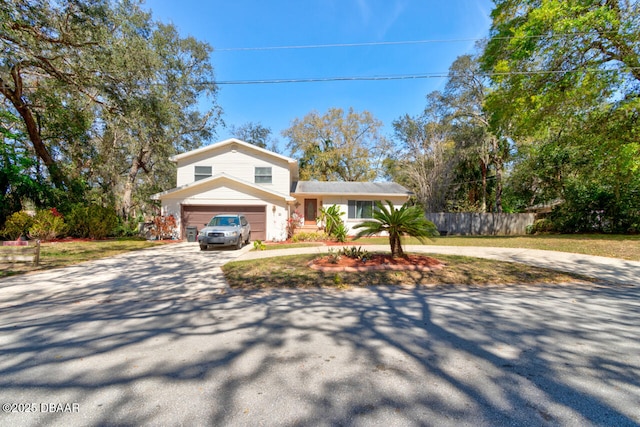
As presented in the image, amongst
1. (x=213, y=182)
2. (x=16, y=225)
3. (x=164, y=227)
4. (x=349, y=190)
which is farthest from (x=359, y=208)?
(x=16, y=225)

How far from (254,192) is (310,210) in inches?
240

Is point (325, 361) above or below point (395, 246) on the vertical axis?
below

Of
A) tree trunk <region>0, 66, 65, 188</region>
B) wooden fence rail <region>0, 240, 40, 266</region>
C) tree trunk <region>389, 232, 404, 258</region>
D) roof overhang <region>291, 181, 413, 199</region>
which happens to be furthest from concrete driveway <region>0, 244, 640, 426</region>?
roof overhang <region>291, 181, 413, 199</region>

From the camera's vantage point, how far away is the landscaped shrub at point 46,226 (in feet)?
43.0

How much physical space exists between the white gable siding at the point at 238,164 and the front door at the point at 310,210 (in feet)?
10.4

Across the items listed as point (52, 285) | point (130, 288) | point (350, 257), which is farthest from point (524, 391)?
point (52, 285)

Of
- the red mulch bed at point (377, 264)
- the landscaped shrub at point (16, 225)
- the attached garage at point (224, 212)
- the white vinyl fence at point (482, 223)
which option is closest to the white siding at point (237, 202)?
the attached garage at point (224, 212)

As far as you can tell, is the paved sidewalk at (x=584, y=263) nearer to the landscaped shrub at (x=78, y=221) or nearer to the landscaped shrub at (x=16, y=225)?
the landscaped shrub at (x=78, y=221)

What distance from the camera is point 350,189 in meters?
20.5

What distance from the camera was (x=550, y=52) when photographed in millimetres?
11781

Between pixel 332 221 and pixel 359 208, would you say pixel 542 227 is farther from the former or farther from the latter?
pixel 332 221

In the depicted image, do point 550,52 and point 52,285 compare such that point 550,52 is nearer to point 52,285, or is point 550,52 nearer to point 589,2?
point 589,2

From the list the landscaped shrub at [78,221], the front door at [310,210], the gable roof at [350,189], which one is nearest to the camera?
the landscaped shrub at [78,221]

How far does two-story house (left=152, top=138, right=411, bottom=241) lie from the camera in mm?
15555
